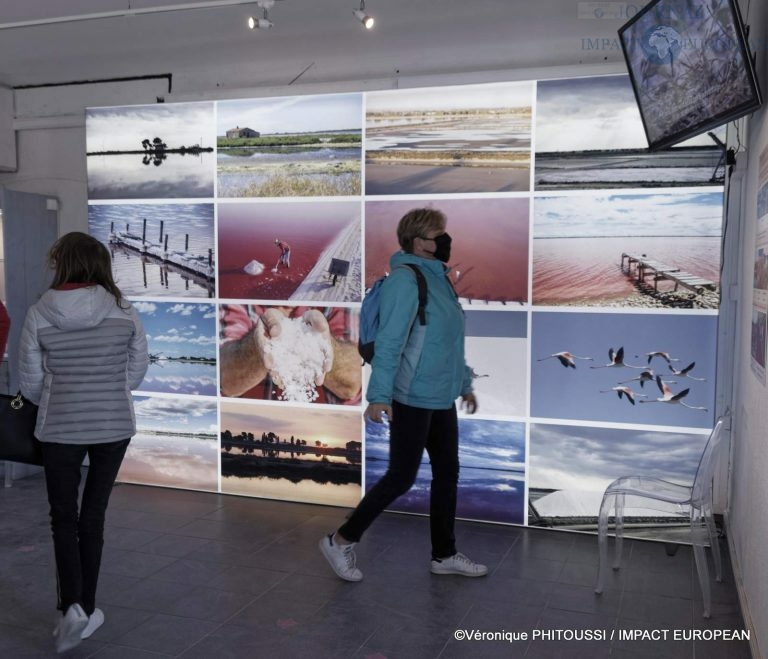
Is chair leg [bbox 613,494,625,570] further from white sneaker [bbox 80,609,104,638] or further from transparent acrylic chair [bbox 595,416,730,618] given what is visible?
white sneaker [bbox 80,609,104,638]

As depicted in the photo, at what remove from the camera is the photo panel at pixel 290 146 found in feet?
13.9

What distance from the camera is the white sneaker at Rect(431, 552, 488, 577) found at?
3.34 metres

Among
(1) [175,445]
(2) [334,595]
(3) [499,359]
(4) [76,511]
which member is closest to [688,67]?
(3) [499,359]

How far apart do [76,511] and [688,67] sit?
8.54 ft

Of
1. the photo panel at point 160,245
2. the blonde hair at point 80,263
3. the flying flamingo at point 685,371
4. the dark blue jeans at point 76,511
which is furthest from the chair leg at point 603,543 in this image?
the photo panel at point 160,245

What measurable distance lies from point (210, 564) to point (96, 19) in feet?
9.80

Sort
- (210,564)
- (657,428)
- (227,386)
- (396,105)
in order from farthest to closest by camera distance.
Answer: (227,386) → (396,105) → (657,428) → (210,564)

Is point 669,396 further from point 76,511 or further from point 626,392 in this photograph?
point 76,511

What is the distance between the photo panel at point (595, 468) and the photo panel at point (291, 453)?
3.23ft

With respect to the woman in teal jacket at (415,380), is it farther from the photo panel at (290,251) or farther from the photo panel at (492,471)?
the photo panel at (290,251)

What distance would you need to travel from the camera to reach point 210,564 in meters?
3.49

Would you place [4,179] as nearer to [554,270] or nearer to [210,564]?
[210,564]

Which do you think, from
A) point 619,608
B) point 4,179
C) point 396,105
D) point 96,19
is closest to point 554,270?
point 396,105

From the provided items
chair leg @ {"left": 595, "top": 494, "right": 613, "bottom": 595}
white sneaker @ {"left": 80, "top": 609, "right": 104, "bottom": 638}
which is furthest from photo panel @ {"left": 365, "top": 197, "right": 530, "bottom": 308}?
white sneaker @ {"left": 80, "top": 609, "right": 104, "bottom": 638}
